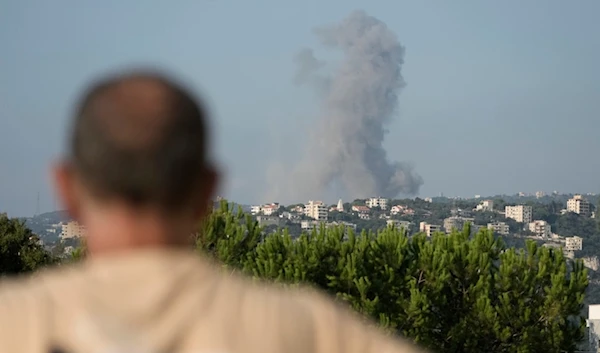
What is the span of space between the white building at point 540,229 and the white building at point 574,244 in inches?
149

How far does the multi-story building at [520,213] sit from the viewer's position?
6334 inches

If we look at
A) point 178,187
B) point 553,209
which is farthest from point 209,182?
point 553,209

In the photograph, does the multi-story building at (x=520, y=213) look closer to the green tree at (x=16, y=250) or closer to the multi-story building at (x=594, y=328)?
the multi-story building at (x=594, y=328)

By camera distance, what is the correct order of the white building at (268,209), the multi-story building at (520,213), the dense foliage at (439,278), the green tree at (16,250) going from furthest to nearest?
the multi-story building at (520,213), the white building at (268,209), the green tree at (16,250), the dense foliage at (439,278)

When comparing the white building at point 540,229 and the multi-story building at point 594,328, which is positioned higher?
the white building at point 540,229

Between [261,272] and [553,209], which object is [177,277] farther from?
[553,209]

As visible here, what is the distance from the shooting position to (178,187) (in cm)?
140

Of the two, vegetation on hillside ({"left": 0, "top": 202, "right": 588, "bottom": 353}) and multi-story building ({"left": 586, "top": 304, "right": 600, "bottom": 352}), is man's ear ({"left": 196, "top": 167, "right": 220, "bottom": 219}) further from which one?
multi-story building ({"left": 586, "top": 304, "right": 600, "bottom": 352})

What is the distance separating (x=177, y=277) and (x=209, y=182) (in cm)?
15

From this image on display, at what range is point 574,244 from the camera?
494 ft

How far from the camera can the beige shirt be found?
131cm

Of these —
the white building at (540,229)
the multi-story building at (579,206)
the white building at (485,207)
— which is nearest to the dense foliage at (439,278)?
the white building at (540,229)

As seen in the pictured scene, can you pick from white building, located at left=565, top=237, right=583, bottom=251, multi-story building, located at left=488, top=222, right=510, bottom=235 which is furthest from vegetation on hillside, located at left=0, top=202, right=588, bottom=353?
multi-story building, located at left=488, top=222, right=510, bottom=235

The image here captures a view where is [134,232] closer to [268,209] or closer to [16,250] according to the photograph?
[16,250]
